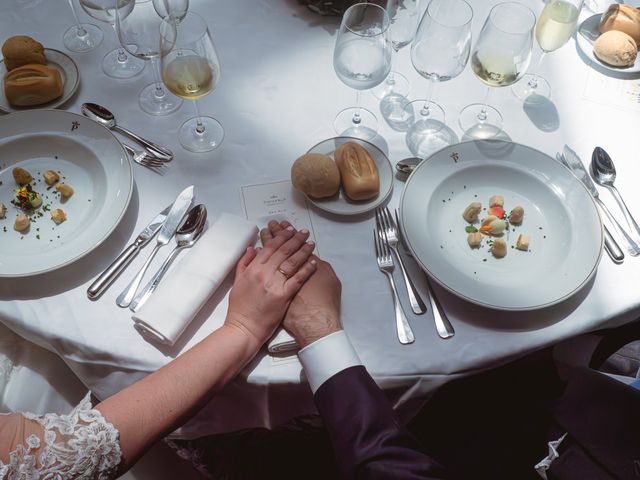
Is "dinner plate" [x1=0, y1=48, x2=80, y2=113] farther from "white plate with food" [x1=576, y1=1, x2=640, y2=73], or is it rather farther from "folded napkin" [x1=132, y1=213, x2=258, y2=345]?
"white plate with food" [x1=576, y1=1, x2=640, y2=73]

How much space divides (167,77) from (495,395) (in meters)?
1.00

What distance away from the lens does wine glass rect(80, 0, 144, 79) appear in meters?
1.26

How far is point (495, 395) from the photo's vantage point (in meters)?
1.27

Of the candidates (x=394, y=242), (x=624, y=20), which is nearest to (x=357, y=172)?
(x=394, y=242)

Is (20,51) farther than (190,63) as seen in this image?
Yes

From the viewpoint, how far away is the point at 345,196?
1.18 metres

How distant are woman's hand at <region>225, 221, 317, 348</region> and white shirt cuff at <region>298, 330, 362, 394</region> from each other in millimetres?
89

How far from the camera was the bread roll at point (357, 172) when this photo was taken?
44.7 inches

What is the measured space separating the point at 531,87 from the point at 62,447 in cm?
128

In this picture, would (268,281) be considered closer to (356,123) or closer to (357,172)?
(357,172)

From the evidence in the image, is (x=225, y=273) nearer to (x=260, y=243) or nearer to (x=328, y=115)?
(x=260, y=243)

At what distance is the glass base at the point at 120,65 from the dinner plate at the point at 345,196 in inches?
19.9

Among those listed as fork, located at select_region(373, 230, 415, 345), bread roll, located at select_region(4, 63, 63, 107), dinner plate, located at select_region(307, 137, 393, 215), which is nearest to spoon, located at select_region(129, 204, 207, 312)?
dinner plate, located at select_region(307, 137, 393, 215)

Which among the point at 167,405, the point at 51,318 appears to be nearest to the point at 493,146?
the point at 167,405
